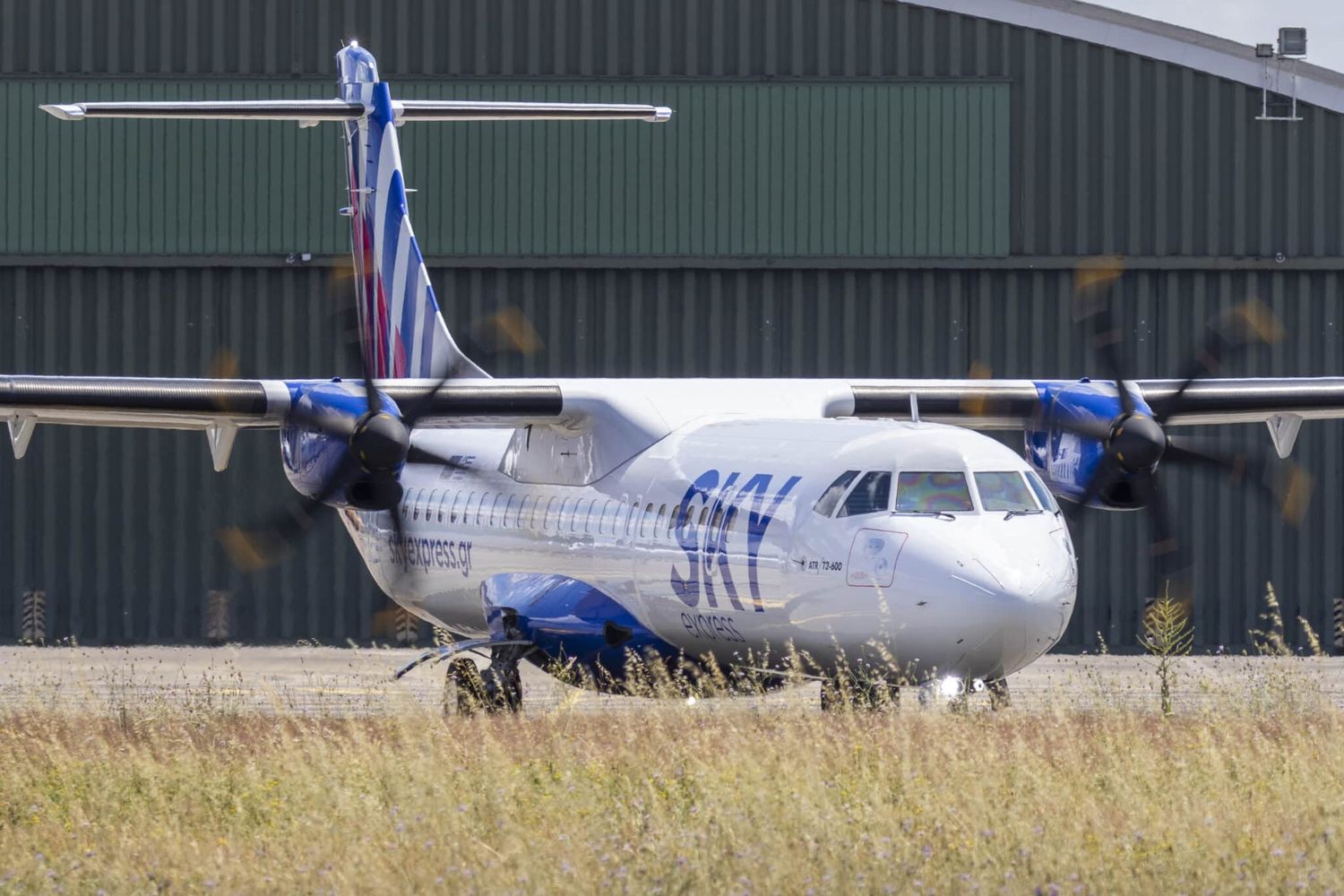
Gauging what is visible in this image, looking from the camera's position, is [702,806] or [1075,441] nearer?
[702,806]

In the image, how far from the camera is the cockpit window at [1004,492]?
48.9 feet

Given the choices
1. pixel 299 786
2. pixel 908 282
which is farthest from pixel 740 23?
pixel 299 786

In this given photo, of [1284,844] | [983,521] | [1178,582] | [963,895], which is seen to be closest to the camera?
[963,895]

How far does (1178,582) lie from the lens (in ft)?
100

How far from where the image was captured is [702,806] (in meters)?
11.2

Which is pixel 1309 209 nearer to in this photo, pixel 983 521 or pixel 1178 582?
pixel 1178 582

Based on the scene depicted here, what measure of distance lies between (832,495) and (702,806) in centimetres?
470

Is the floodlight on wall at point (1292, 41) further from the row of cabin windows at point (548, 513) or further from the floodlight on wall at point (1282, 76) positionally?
the row of cabin windows at point (548, 513)

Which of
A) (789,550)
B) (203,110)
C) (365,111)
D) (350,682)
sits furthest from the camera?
(350,682)

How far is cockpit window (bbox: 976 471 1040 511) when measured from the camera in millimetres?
14914

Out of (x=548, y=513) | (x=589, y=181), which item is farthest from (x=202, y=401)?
(x=589, y=181)

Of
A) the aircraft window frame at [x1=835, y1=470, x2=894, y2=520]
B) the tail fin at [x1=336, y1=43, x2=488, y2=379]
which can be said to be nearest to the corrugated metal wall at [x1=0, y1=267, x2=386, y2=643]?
the tail fin at [x1=336, y1=43, x2=488, y2=379]

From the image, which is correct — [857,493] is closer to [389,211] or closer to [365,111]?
[389,211]

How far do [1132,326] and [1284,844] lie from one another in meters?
21.7
